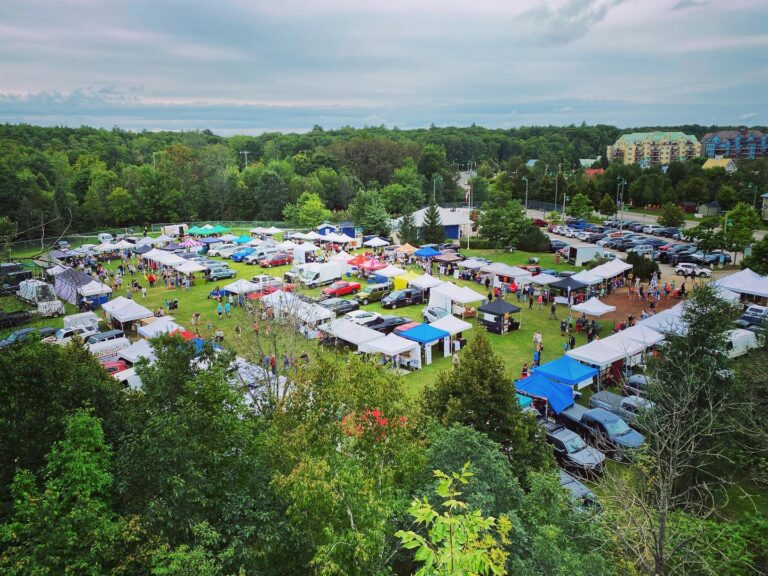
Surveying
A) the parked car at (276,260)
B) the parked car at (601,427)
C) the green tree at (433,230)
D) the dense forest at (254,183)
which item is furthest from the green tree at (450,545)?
the dense forest at (254,183)

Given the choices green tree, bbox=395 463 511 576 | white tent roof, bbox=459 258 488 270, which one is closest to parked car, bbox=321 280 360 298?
white tent roof, bbox=459 258 488 270

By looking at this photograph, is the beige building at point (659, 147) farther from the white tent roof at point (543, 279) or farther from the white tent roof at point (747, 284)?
the white tent roof at point (543, 279)

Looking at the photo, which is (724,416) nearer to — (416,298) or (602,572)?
(602,572)

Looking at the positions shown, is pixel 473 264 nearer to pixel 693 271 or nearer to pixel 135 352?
pixel 693 271

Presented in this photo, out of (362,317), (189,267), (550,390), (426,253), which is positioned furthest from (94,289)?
(550,390)

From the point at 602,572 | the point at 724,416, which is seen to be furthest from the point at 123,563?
the point at 724,416

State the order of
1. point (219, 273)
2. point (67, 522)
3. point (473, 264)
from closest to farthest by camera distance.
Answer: point (67, 522) → point (473, 264) → point (219, 273)
